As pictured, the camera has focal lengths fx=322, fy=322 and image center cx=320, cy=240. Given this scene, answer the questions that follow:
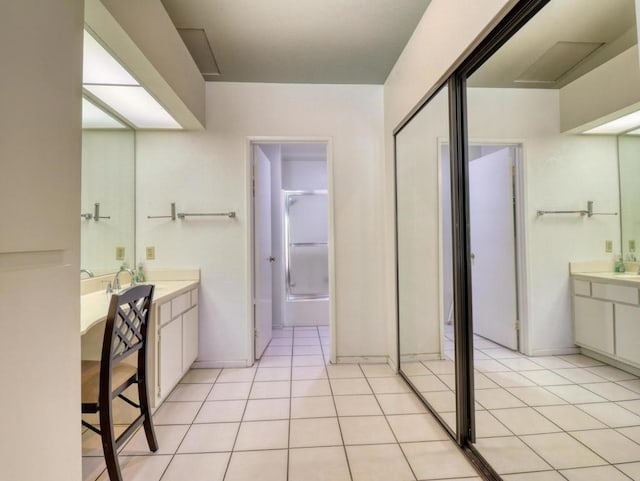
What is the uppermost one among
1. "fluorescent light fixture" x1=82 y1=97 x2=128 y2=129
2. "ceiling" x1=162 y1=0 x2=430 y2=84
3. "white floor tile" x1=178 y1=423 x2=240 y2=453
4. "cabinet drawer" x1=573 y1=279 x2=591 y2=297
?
"ceiling" x1=162 y1=0 x2=430 y2=84

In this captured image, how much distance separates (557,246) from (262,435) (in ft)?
5.89

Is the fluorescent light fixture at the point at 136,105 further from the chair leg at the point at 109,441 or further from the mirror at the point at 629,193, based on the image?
the mirror at the point at 629,193

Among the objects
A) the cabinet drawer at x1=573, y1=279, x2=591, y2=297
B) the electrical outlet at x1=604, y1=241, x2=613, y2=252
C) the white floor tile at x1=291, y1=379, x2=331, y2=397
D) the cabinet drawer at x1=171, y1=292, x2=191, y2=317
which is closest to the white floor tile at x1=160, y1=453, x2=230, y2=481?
the white floor tile at x1=291, y1=379, x2=331, y2=397

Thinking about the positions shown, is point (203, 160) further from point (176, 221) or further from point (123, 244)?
point (123, 244)

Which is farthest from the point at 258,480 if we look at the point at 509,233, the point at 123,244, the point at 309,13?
the point at 309,13

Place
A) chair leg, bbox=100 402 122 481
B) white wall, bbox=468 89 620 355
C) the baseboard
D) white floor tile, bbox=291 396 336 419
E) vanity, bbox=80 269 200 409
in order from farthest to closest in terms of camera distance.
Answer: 1. the baseboard
2. white floor tile, bbox=291 396 336 419
3. vanity, bbox=80 269 200 409
4. chair leg, bbox=100 402 122 481
5. white wall, bbox=468 89 620 355

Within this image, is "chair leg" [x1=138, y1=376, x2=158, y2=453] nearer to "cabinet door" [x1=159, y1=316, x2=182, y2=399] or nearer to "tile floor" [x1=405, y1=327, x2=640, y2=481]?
"cabinet door" [x1=159, y1=316, x2=182, y2=399]

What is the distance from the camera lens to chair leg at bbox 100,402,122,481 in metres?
1.40

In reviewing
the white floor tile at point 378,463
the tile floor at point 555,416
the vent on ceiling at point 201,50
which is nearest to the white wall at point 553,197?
the tile floor at point 555,416

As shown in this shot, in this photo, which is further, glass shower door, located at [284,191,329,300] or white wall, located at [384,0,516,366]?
glass shower door, located at [284,191,329,300]

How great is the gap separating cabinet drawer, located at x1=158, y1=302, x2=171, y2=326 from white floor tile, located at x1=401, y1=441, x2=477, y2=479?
1631 millimetres

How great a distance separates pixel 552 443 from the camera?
128 centimetres

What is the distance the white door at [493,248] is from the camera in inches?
59.3

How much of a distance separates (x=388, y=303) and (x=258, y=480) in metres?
1.76
